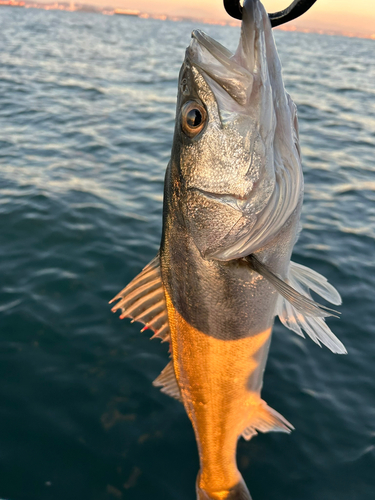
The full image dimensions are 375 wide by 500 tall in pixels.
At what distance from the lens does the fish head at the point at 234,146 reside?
2.14 metres

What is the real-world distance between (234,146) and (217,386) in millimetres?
1653

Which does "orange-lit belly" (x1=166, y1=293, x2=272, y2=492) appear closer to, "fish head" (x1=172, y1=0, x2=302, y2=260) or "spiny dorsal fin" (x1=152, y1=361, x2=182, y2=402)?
"spiny dorsal fin" (x1=152, y1=361, x2=182, y2=402)

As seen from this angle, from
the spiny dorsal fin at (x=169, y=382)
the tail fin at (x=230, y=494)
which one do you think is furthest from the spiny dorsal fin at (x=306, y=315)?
the tail fin at (x=230, y=494)

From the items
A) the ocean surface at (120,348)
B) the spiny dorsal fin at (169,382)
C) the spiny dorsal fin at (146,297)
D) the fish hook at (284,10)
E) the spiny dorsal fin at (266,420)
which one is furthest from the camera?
the ocean surface at (120,348)

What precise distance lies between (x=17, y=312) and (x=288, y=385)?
11.6 feet

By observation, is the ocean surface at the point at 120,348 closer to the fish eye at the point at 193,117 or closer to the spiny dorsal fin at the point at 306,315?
the spiny dorsal fin at the point at 306,315

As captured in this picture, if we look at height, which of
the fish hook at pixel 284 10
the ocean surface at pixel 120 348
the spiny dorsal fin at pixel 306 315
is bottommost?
the ocean surface at pixel 120 348

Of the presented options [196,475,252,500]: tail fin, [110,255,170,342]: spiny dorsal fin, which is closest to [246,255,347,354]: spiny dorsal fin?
[110,255,170,342]: spiny dorsal fin

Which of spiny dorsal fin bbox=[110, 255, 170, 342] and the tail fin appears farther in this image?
the tail fin

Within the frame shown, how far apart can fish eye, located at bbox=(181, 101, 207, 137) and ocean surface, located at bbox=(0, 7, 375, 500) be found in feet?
10.3

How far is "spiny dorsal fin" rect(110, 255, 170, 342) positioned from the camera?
277 cm

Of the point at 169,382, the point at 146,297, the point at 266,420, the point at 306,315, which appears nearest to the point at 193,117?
the point at 146,297

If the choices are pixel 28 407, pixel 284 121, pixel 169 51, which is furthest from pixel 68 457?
pixel 169 51

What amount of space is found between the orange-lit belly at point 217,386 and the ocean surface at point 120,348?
2.65 feet
